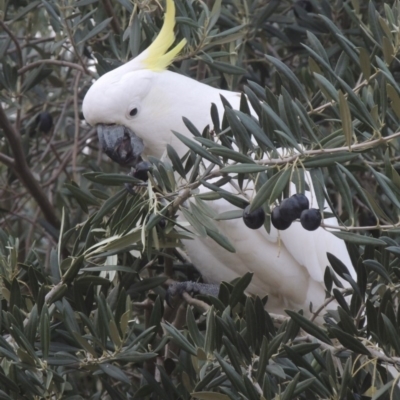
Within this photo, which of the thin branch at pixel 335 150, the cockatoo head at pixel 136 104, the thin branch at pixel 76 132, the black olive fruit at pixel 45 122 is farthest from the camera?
the black olive fruit at pixel 45 122

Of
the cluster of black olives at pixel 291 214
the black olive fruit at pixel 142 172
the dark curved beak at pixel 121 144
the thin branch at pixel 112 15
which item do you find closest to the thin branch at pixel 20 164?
the dark curved beak at pixel 121 144

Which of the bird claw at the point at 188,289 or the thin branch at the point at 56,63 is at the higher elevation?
the thin branch at the point at 56,63

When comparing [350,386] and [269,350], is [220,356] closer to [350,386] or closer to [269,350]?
[269,350]

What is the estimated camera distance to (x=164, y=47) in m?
2.01

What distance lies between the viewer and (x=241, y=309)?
1704 millimetres

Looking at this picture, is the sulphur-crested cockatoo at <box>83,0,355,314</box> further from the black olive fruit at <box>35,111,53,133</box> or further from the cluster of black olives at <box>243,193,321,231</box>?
the cluster of black olives at <box>243,193,321,231</box>

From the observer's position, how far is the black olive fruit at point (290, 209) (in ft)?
4.38

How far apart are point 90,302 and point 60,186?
119 centimetres

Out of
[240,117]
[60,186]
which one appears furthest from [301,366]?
[60,186]

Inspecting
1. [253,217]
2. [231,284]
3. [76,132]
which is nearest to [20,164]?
[76,132]

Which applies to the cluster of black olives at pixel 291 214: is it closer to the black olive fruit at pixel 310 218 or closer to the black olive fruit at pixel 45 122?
the black olive fruit at pixel 310 218

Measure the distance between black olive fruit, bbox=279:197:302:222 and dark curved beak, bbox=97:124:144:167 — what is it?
78 centimetres

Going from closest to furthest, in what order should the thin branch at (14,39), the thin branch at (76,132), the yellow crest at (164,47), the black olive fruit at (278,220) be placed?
the black olive fruit at (278,220), the yellow crest at (164,47), the thin branch at (14,39), the thin branch at (76,132)

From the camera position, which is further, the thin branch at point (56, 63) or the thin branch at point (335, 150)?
the thin branch at point (56, 63)
